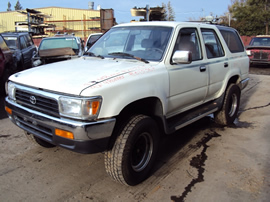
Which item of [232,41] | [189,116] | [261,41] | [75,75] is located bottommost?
[189,116]

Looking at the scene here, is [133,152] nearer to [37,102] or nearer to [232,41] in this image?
[37,102]

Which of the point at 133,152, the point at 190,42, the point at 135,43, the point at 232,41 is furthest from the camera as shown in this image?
the point at 232,41

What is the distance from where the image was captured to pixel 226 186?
2928 mm

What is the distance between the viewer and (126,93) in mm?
2617

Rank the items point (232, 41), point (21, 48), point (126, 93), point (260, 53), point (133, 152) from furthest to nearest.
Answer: point (260, 53)
point (21, 48)
point (232, 41)
point (133, 152)
point (126, 93)

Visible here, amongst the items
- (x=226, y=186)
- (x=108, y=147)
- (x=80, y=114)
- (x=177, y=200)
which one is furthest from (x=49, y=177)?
(x=226, y=186)

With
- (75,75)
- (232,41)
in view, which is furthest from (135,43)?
(232,41)

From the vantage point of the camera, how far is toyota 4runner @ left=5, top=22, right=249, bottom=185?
243 cm

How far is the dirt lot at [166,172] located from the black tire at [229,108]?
1.02 feet

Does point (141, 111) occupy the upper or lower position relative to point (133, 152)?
upper

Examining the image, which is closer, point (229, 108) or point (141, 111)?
point (141, 111)

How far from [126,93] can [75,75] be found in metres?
0.61

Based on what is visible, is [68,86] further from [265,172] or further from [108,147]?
[265,172]

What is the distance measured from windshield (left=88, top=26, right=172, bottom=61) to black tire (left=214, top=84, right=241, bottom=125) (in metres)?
1.97
